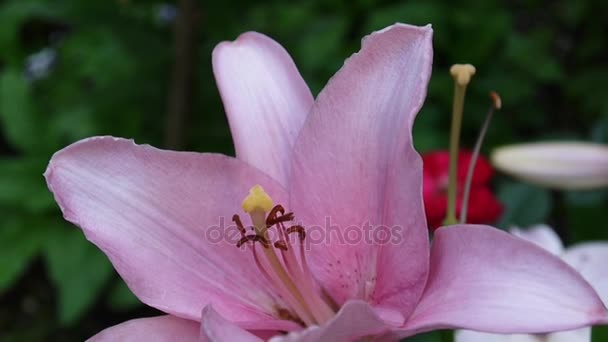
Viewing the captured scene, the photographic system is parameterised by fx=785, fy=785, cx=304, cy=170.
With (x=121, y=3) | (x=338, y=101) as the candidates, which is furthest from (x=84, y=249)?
(x=338, y=101)

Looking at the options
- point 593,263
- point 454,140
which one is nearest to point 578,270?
point 593,263

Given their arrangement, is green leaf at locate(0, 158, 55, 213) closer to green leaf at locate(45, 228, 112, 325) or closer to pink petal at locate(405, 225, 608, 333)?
green leaf at locate(45, 228, 112, 325)

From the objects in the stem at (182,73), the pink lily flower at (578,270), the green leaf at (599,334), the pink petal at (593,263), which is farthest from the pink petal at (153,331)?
the stem at (182,73)

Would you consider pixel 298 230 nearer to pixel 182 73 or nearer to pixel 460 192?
pixel 460 192

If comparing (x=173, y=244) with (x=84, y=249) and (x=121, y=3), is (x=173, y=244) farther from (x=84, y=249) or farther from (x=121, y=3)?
(x=121, y=3)

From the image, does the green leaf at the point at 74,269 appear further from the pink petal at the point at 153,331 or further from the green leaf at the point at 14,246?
the pink petal at the point at 153,331

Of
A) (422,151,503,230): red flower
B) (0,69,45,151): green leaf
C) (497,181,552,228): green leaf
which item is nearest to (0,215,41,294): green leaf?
(0,69,45,151): green leaf
